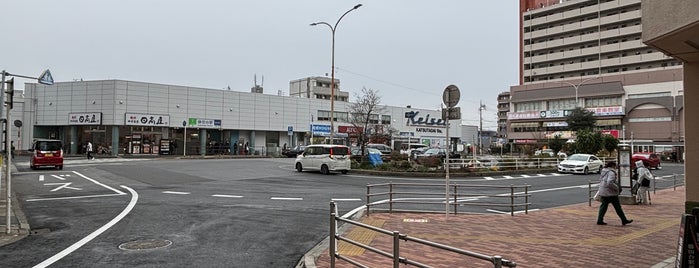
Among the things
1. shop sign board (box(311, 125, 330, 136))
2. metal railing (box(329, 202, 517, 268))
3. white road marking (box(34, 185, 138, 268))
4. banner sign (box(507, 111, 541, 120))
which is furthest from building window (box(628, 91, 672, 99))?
white road marking (box(34, 185, 138, 268))

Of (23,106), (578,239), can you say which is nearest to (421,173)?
(578,239)

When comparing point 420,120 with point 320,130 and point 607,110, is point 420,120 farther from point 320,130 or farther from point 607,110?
point 607,110

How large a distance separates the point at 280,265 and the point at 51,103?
161 ft

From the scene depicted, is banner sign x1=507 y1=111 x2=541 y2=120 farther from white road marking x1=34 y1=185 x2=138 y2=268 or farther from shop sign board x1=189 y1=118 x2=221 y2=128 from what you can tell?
white road marking x1=34 y1=185 x2=138 y2=268

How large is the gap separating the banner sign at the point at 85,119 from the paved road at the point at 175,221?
89.5 feet

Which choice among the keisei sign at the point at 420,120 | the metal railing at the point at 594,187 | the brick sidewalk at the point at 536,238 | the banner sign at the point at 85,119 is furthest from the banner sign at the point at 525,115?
the brick sidewalk at the point at 536,238

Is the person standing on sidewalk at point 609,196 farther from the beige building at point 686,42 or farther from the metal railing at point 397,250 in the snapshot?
the metal railing at point 397,250

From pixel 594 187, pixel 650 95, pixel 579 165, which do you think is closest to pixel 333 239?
pixel 594 187

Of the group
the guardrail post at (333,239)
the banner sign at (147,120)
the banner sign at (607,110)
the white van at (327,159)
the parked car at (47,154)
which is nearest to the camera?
the guardrail post at (333,239)

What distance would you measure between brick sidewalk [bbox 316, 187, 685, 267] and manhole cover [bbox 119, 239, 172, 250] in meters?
2.69

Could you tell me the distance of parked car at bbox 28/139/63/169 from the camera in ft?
82.2

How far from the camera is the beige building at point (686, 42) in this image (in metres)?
5.42

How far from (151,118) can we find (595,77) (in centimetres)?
6304

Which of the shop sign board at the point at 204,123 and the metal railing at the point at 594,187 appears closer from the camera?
the metal railing at the point at 594,187
